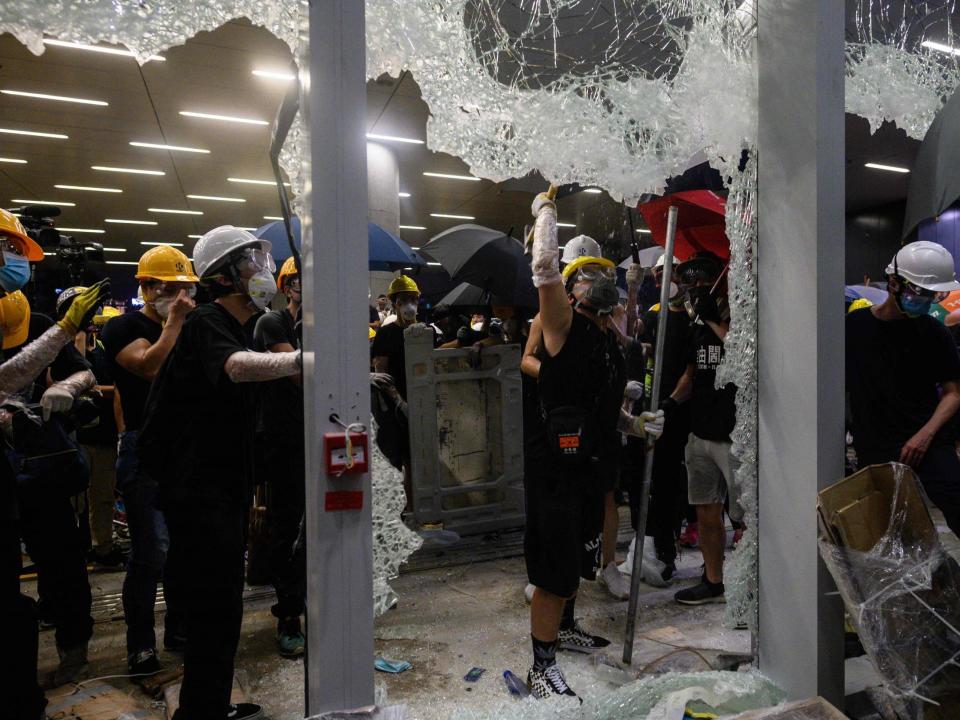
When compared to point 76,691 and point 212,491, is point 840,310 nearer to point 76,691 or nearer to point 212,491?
point 212,491

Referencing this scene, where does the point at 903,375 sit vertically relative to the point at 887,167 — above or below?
below

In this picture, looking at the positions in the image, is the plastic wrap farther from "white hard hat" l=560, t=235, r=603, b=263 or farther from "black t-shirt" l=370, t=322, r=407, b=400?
"black t-shirt" l=370, t=322, r=407, b=400

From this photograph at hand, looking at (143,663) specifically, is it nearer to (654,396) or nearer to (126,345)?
(126,345)

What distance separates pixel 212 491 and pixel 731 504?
8.46ft

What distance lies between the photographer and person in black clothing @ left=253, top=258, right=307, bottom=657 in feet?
9.90

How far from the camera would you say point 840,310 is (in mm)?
2258

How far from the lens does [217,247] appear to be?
88.6 inches

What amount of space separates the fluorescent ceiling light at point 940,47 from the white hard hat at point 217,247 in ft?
9.93

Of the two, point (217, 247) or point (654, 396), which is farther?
point (654, 396)

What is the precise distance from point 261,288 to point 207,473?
2.14ft

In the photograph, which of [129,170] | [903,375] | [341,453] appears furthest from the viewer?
[129,170]

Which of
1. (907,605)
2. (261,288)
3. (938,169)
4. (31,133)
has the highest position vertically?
(31,133)

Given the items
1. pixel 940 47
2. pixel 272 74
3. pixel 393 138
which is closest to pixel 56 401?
pixel 940 47

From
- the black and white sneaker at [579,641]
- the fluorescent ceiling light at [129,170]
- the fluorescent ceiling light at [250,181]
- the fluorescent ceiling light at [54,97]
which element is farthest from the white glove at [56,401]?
the fluorescent ceiling light at [250,181]
